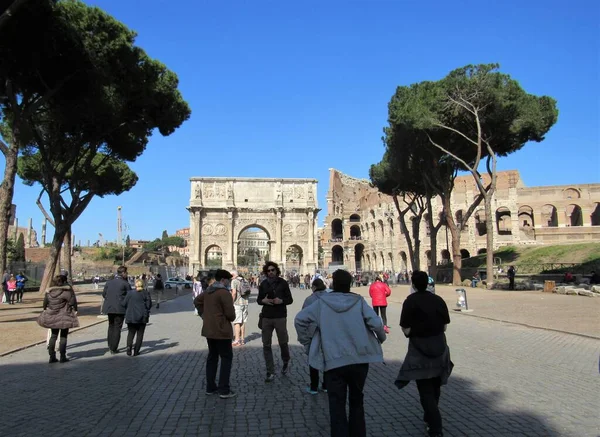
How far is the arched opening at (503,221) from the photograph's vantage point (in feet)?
162

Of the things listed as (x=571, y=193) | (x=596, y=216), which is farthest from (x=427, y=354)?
(x=596, y=216)

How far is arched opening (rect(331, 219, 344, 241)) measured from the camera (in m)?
67.2

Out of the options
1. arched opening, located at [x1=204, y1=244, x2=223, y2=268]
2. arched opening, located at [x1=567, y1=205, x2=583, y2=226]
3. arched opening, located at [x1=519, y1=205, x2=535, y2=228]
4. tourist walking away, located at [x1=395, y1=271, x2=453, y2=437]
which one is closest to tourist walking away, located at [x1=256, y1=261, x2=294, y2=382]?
tourist walking away, located at [x1=395, y1=271, x2=453, y2=437]

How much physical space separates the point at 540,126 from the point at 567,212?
2991cm

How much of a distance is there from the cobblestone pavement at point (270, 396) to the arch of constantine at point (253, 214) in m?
40.9

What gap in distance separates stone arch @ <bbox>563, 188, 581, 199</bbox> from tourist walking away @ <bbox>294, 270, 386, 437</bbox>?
5116 centimetres

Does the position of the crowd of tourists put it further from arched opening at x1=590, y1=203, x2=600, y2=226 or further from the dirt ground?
arched opening at x1=590, y1=203, x2=600, y2=226

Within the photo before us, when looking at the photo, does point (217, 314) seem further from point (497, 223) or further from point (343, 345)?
point (497, 223)

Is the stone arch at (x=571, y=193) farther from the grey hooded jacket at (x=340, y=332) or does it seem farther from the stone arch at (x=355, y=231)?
the grey hooded jacket at (x=340, y=332)

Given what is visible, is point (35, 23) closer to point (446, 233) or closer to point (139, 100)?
point (139, 100)

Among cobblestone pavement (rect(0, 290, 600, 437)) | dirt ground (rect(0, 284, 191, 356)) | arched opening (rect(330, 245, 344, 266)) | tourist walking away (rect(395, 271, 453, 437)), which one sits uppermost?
arched opening (rect(330, 245, 344, 266))

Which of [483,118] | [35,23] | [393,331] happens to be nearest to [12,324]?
[35,23]

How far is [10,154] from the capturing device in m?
15.2

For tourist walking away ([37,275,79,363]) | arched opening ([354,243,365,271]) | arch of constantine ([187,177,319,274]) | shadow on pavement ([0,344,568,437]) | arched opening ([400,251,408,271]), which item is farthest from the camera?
arched opening ([354,243,365,271])
